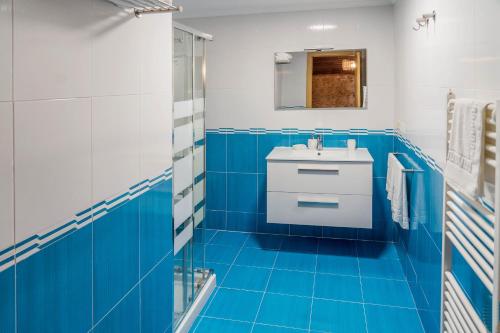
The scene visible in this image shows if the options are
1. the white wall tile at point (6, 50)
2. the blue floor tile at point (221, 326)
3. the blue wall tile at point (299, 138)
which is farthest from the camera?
the blue wall tile at point (299, 138)

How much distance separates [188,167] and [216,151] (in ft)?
6.21

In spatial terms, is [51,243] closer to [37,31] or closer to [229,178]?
[37,31]

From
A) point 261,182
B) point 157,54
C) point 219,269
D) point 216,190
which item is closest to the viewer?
point 157,54

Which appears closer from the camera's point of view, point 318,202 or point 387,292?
point 387,292

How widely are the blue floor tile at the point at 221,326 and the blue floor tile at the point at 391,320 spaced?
0.76 m

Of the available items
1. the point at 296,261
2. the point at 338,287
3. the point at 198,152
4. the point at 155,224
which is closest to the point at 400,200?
the point at 338,287

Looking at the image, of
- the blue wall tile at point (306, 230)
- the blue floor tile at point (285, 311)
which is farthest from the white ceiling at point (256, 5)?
the blue floor tile at point (285, 311)

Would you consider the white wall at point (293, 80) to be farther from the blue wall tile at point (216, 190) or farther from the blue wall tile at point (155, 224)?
the blue wall tile at point (155, 224)

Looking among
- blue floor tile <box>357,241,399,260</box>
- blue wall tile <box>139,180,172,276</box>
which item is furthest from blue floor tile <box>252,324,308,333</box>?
blue floor tile <box>357,241,399,260</box>

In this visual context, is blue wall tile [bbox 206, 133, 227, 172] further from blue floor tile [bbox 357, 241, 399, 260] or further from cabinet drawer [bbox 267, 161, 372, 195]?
blue floor tile [bbox 357, 241, 399, 260]

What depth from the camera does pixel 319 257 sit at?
380cm

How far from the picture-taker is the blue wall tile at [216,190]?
14.8 ft

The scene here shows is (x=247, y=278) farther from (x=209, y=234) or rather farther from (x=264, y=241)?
(x=209, y=234)

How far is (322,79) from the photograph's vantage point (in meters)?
4.10
